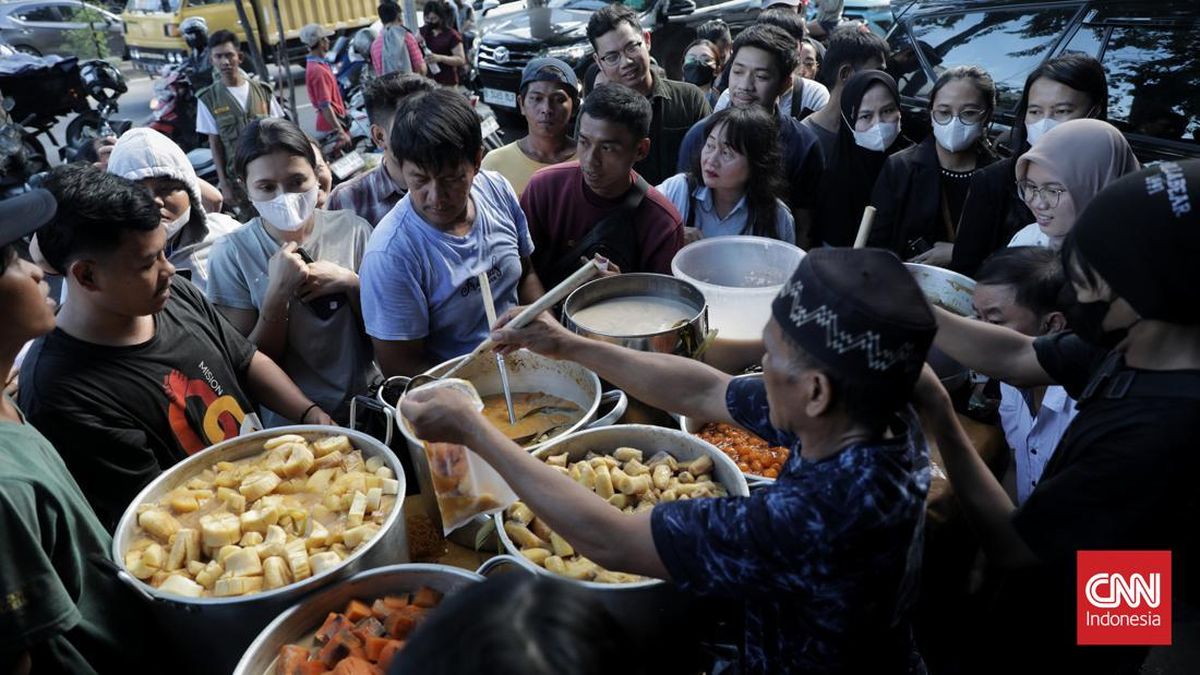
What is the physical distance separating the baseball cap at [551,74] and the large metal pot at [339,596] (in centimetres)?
316

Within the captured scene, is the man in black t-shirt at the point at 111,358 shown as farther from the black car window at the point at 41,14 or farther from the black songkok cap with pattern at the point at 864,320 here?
the black car window at the point at 41,14

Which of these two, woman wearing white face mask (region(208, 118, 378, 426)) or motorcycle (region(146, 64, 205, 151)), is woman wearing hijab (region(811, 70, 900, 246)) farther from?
motorcycle (region(146, 64, 205, 151))

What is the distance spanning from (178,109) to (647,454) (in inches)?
323

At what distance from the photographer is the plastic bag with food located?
1763 mm

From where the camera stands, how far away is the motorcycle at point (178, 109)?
26.3 ft

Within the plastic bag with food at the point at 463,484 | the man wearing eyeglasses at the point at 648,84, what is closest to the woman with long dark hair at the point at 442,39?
the man wearing eyeglasses at the point at 648,84

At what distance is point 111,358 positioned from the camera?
2039 mm

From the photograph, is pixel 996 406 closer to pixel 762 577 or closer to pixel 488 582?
pixel 762 577

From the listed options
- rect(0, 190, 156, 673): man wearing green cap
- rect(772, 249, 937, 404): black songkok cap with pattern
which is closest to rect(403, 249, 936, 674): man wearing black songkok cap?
rect(772, 249, 937, 404): black songkok cap with pattern

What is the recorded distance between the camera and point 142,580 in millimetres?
1647

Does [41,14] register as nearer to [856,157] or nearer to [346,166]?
[346,166]

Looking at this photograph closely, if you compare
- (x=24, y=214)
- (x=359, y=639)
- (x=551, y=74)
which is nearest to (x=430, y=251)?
(x=24, y=214)

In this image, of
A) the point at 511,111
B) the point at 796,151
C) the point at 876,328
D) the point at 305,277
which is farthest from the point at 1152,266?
the point at 511,111

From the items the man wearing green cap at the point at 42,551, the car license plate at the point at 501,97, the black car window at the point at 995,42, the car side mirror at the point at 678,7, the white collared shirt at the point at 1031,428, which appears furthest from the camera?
the car side mirror at the point at 678,7
